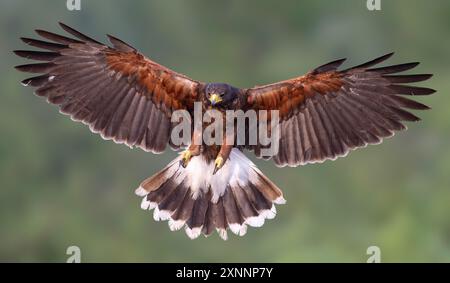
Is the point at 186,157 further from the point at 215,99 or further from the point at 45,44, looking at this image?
the point at 45,44

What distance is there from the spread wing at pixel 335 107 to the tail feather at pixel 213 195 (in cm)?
33

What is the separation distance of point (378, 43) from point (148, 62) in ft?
37.9

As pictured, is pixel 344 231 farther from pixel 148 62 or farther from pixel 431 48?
pixel 148 62

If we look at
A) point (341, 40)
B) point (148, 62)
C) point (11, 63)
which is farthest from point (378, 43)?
point (148, 62)

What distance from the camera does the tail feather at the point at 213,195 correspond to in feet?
36.1

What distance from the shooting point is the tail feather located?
11.0m

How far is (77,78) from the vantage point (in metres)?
10.8

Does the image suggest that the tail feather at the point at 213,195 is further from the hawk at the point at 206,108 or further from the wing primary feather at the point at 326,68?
the wing primary feather at the point at 326,68

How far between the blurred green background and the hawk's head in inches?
272

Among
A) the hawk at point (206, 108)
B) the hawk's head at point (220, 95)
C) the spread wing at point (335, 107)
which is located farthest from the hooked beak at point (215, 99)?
the spread wing at point (335, 107)

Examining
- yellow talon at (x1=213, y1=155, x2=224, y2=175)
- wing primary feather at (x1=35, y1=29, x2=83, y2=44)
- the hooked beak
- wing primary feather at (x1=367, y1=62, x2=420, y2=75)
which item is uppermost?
wing primary feather at (x1=35, y1=29, x2=83, y2=44)

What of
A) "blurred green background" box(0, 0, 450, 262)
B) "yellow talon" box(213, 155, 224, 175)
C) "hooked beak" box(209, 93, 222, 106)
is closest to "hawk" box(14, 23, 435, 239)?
"yellow talon" box(213, 155, 224, 175)

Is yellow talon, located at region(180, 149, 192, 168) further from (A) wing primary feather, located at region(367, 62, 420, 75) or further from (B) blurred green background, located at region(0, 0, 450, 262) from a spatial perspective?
(B) blurred green background, located at region(0, 0, 450, 262)
